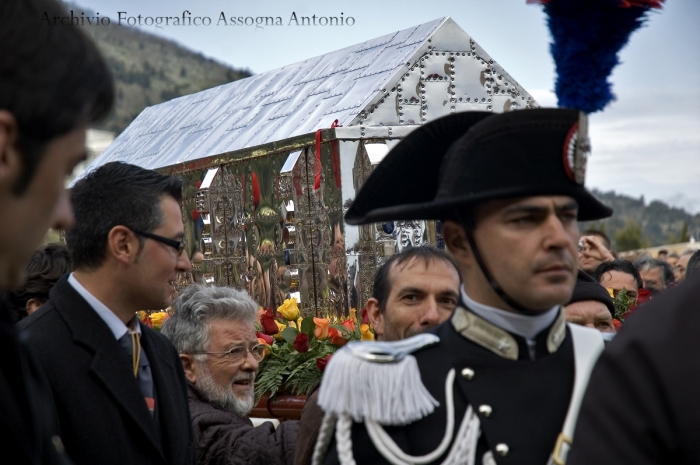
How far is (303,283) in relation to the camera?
6492mm

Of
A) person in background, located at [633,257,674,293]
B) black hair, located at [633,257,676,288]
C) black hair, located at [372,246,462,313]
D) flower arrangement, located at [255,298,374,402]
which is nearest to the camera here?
black hair, located at [372,246,462,313]

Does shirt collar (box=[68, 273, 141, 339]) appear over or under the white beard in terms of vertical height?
over

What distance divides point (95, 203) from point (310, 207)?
287cm

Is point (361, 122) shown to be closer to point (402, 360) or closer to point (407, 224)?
point (407, 224)

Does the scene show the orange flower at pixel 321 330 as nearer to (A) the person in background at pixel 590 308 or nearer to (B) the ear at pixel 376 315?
(B) the ear at pixel 376 315

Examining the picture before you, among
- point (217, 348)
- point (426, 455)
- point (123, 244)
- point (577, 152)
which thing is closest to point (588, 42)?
point (577, 152)

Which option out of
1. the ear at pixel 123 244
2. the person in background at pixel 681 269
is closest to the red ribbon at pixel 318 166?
the ear at pixel 123 244

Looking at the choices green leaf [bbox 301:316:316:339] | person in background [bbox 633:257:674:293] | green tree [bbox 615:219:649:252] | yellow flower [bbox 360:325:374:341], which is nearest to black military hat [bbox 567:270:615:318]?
yellow flower [bbox 360:325:374:341]

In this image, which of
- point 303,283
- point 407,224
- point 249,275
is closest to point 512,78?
point 407,224

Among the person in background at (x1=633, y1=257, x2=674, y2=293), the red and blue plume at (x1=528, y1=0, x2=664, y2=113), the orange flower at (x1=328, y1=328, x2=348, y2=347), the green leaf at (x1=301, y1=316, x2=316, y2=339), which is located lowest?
the person in background at (x1=633, y1=257, x2=674, y2=293)

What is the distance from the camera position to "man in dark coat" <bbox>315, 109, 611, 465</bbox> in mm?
2387

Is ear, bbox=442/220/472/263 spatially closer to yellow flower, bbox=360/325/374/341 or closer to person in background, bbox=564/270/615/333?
person in background, bbox=564/270/615/333

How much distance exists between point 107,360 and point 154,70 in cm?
669

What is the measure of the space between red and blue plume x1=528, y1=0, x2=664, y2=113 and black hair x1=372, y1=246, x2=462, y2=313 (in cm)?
136
